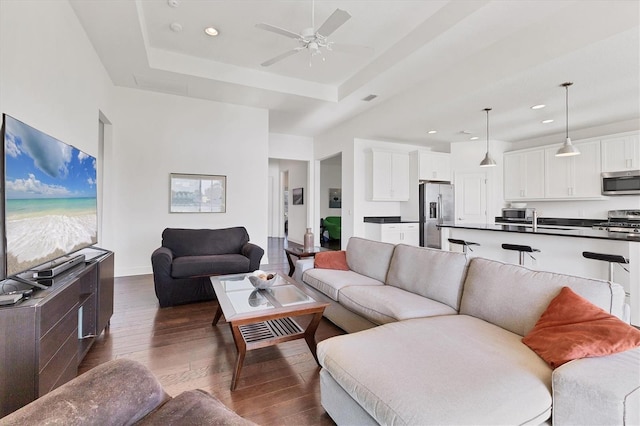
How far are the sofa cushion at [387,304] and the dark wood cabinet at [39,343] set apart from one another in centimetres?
185

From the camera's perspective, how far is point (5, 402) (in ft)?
4.15

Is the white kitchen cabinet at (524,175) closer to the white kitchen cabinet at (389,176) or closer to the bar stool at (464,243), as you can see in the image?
the white kitchen cabinet at (389,176)

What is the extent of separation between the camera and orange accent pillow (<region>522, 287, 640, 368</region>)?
1.26m

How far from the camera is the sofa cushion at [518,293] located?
1.56 meters

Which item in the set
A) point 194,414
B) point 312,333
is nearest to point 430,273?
point 312,333

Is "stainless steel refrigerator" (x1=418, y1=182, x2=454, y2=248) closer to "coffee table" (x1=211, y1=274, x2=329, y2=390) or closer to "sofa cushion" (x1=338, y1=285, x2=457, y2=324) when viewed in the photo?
"sofa cushion" (x1=338, y1=285, x2=457, y2=324)

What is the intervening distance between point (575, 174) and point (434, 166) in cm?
238

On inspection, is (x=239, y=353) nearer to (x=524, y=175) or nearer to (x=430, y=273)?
(x=430, y=273)

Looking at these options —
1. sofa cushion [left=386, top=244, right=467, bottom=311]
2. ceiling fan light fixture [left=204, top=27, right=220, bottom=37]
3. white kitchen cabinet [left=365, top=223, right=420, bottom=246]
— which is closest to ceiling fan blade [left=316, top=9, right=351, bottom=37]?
ceiling fan light fixture [left=204, top=27, right=220, bottom=37]

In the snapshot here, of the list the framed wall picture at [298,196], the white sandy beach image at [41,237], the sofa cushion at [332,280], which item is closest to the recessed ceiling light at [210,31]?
the white sandy beach image at [41,237]

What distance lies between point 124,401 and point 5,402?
764 millimetres

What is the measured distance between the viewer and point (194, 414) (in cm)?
97

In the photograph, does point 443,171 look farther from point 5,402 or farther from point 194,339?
point 5,402

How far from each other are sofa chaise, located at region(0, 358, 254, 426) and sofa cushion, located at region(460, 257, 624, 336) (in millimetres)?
1608
